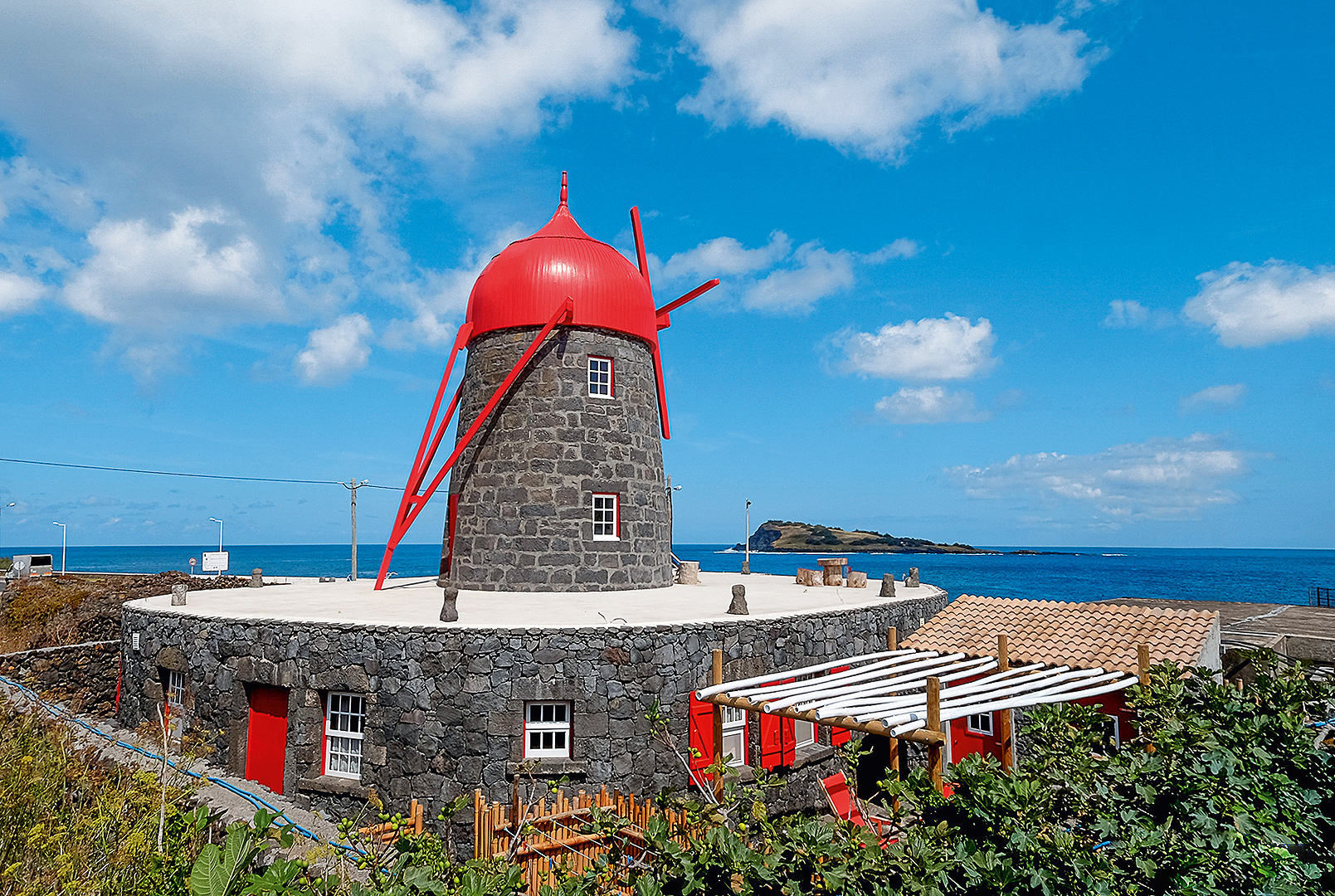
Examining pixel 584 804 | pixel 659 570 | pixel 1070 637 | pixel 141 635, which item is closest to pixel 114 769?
pixel 141 635

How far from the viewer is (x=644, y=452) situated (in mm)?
20078

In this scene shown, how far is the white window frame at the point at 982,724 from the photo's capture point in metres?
13.4

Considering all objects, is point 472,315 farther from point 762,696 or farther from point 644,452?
point 762,696

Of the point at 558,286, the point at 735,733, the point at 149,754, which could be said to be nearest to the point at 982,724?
the point at 735,733

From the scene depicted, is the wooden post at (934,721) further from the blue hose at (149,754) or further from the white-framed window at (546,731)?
the blue hose at (149,754)

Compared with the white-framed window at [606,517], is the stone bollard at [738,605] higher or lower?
lower

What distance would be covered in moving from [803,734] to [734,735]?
1.75m

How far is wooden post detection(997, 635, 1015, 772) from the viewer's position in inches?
489

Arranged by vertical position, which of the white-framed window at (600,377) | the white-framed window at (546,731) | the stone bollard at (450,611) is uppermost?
the white-framed window at (600,377)

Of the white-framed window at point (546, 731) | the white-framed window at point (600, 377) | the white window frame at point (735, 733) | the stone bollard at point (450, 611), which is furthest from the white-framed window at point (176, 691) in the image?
the white-framed window at point (600, 377)

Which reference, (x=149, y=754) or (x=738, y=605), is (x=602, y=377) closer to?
(x=738, y=605)

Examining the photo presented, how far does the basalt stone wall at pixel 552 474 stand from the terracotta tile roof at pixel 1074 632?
7586 millimetres

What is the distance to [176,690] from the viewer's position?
46.0 feet

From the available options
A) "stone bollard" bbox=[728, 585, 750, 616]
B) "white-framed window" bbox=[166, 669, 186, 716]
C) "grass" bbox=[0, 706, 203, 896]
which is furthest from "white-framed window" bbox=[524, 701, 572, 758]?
"white-framed window" bbox=[166, 669, 186, 716]
